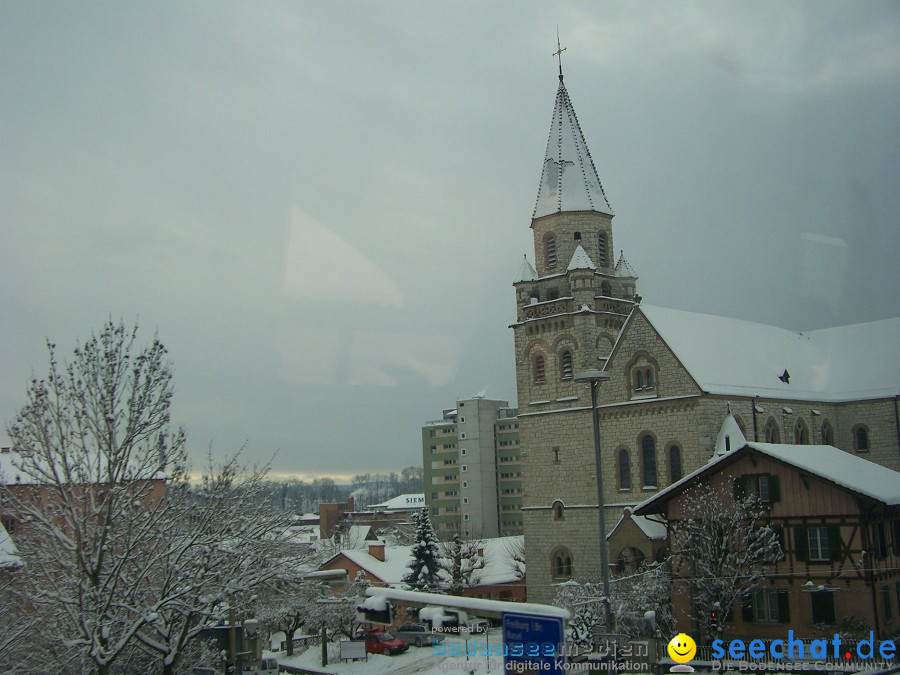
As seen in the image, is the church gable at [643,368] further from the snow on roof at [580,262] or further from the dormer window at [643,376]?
the snow on roof at [580,262]

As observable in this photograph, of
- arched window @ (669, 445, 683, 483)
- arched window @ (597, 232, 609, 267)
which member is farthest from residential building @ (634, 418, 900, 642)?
arched window @ (597, 232, 609, 267)

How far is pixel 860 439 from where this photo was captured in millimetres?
48938

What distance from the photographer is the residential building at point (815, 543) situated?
28141 mm

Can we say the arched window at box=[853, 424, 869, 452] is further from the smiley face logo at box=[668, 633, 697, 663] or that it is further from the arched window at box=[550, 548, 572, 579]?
the smiley face logo at box=[668, 633, 697, 663]

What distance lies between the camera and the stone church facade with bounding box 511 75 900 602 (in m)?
42.6

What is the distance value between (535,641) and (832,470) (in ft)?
75.7

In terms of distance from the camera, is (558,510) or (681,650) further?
(558,510)

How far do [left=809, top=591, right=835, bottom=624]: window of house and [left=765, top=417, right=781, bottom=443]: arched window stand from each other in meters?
16.1

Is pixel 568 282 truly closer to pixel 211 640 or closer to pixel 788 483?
pixel 788 483

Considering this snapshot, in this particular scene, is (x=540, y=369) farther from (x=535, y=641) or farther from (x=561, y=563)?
(x=535, y=641)

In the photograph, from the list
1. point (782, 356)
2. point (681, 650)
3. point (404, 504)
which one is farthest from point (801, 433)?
point (404, 504)

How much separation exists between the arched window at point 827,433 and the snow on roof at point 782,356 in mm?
1432

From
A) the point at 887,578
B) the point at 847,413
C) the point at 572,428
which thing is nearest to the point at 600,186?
the point at 572,428

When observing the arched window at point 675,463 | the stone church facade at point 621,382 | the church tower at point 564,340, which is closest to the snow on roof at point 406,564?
the church tower at point 564,340
